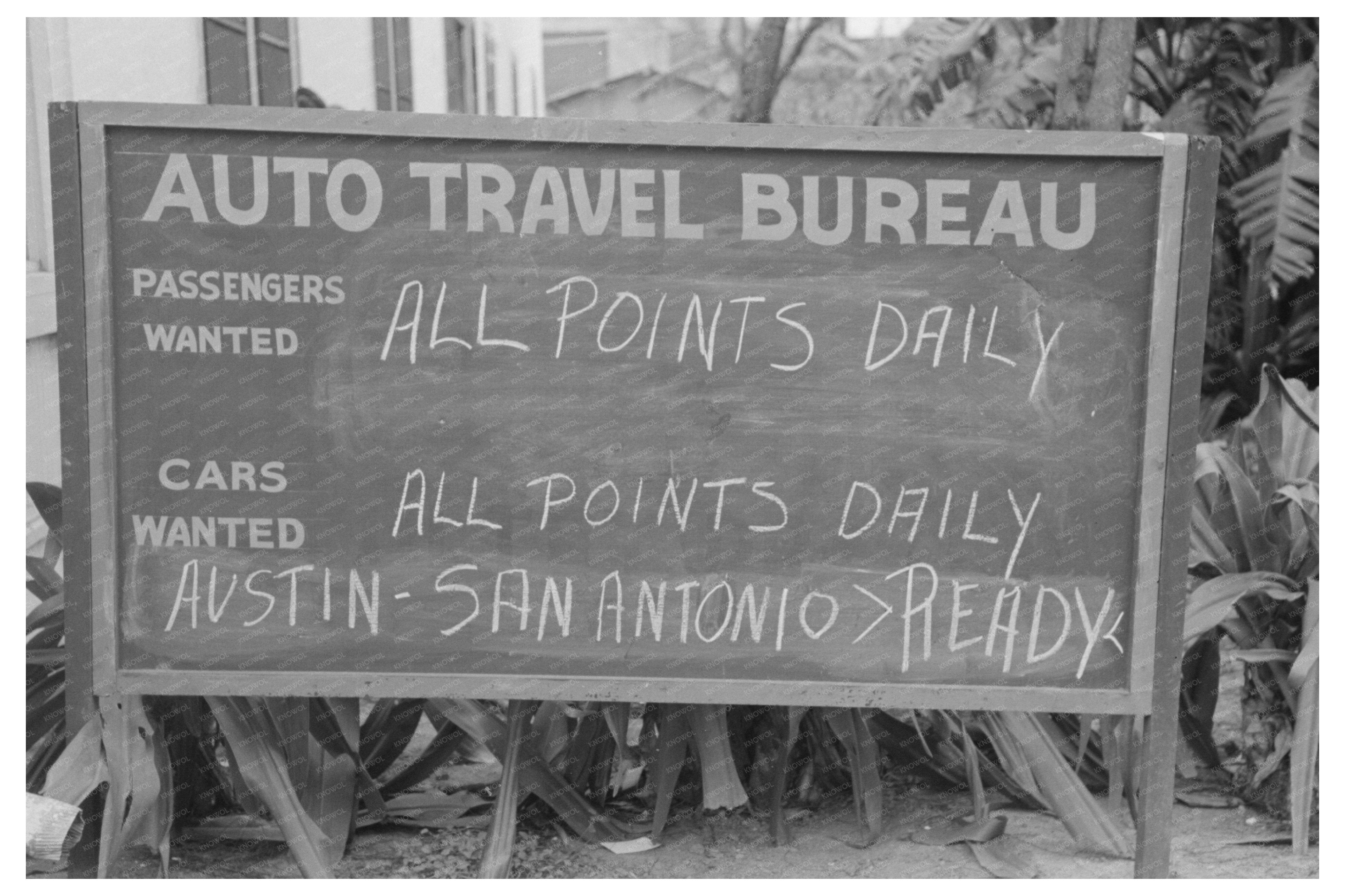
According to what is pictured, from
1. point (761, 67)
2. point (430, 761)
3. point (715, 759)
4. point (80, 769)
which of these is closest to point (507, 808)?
point (430, 761)

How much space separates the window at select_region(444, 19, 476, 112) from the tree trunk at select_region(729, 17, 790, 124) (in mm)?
5850

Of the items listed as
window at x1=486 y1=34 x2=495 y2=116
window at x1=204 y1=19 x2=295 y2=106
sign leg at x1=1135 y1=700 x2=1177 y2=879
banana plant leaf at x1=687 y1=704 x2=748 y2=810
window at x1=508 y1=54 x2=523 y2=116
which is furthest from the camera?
window at x1=508 y1=54 x2=523 y2=116

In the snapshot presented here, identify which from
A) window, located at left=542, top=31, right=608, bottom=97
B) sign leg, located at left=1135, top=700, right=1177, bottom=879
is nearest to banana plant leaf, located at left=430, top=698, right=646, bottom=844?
sign leg, located at left=1135, top=700, right=1177, bottom=879

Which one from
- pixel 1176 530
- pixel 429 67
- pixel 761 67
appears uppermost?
pixel 429 67

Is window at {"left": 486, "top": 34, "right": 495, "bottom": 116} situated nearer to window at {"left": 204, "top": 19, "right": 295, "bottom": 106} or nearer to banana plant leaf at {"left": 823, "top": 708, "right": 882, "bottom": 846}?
window at {"left": 204, "top": 19, "right": 295, "bottom": 106}

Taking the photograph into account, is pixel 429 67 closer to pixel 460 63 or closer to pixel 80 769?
pixel 460 63

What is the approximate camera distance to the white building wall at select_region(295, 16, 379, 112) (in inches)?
287

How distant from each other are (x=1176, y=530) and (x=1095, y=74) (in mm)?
2797

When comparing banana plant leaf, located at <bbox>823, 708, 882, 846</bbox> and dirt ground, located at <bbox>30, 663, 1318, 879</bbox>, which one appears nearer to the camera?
dirt ground, located at <bbox>30, 663, 1318, 879</bbox>

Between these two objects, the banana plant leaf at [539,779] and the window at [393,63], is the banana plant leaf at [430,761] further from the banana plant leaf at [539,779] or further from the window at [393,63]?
the window at [393,63]

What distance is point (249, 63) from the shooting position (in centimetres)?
617

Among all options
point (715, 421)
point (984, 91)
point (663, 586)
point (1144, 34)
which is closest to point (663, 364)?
point (715, 421)

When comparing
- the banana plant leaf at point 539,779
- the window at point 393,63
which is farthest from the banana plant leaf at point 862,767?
the window at point 393,63

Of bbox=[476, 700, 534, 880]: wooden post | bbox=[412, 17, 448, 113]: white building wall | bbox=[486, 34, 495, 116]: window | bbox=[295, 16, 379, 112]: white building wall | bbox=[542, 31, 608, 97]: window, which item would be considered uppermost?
bbox=[542, 31, 608, 97]: window
